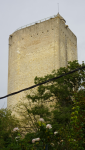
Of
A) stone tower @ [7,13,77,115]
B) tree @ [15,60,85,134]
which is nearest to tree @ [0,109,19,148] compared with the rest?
tree @ [15,60,85,134]

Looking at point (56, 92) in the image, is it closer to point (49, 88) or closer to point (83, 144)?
point (49, 88)

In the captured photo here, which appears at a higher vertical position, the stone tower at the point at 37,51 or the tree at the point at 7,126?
the stone tower at the point at 37,51

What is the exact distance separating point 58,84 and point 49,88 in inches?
31.2

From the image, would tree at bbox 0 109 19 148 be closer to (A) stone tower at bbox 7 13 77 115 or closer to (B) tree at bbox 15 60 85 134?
(B) tree at bbox 15 60 85 134

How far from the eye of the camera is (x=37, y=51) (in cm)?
2448

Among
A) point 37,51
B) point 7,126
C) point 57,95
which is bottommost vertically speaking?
point 7,126

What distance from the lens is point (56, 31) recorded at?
24.1 m

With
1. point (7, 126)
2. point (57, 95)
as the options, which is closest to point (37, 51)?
point (57, 95)

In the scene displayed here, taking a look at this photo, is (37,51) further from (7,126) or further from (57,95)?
(7,126)

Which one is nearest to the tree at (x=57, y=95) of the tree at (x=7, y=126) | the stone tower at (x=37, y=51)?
the tree at (x=7, y=126)

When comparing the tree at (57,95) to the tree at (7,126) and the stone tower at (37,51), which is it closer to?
the tree at (7,126)

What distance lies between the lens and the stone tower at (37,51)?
2369 centimetres

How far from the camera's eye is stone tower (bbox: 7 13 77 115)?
23688mm

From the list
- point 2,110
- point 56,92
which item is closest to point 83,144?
point 56,92
